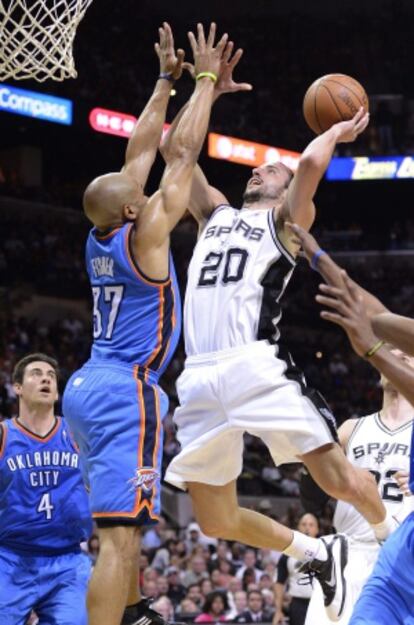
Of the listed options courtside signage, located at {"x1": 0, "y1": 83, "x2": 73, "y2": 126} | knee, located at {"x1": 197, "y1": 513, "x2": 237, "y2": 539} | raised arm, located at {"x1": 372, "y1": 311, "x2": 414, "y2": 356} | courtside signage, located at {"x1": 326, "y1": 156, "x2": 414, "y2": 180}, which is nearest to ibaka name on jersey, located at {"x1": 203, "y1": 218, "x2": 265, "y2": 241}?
knee, located at {"x1": 197, "y1": 513, "x2": 237, "y2": 539}

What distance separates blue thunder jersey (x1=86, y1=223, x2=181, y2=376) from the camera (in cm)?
548

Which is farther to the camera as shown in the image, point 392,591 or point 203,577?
point 203,577

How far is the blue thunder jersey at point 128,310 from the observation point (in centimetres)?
548

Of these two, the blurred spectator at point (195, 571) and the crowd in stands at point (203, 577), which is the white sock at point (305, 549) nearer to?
the crowd in stands at point (203, 577)

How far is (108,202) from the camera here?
5582 mm

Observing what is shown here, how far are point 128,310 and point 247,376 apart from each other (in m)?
0.70

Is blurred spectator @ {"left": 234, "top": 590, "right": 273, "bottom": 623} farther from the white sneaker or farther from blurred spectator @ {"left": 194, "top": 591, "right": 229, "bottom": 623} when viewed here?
the white sneaker

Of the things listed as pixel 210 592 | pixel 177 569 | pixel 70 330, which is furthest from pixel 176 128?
pixel 70 330

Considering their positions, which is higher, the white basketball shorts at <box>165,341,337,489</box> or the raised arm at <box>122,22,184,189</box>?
the raised arm at <box>122,22,184,189</box>

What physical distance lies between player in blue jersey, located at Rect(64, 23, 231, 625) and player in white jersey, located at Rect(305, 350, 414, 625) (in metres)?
1.72

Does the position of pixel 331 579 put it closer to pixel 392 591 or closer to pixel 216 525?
pixel 216 525

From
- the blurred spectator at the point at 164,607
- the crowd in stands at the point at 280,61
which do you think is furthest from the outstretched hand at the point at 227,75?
the crowd in stands at the point at 280,61

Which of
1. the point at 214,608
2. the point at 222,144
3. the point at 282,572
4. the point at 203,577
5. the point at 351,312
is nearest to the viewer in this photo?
the point at 351,312

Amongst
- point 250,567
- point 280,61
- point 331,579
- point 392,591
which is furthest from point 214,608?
point 280,61
